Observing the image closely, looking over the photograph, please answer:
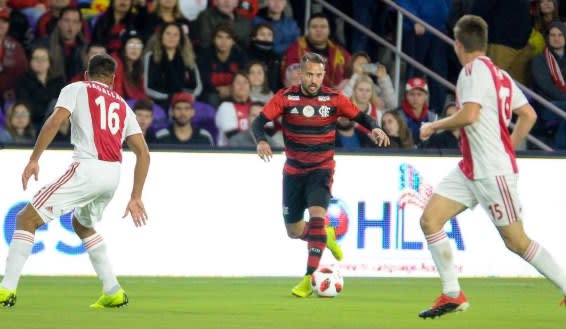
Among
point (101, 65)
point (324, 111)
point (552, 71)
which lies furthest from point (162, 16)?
point (101, 65)

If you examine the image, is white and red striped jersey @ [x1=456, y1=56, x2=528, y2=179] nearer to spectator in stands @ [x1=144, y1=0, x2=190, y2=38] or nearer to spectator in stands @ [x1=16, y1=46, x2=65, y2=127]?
spectator in stands @ [x1=16, y1=46, x2=65, y2=127]

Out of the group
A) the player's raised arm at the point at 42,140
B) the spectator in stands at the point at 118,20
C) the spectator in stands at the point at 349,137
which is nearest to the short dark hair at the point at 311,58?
the player's raised arm at the point at 42,140

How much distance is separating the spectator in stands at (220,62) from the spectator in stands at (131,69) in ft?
2.82

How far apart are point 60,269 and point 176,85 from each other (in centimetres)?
331

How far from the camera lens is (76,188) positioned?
11.1 meters

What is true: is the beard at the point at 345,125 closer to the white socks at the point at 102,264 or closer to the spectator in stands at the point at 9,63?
the spectator in stands at the point at 9,63

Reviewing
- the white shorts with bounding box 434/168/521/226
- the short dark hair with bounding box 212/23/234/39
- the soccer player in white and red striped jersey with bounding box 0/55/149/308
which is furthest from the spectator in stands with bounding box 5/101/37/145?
the white shorts with bounding box 434/168/521/226

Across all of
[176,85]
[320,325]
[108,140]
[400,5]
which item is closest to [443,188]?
[320,325]

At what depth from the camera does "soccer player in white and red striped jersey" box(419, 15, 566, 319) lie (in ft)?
34.1

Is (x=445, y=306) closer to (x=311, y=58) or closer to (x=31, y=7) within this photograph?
(x=311, y=58)

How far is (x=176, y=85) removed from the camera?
58.3ft

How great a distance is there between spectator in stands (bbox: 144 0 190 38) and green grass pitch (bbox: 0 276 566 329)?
12.8 ft

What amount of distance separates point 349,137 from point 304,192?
12.4 feet

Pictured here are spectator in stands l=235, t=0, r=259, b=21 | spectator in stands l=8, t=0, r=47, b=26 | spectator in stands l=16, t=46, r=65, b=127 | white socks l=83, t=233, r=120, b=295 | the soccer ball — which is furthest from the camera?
spectator in stands l=235, t=0, r=259, b=21
